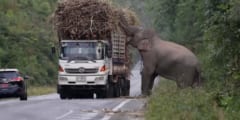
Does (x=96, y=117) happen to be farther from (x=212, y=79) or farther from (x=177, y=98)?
(x=212, y=79)

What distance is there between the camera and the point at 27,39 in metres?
62.1

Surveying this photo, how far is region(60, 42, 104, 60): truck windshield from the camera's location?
29.8 m

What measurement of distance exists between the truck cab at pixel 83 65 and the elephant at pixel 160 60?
148 centimetres

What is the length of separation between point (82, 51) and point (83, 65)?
63cm

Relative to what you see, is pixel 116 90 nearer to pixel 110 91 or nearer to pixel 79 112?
pixel 110 91

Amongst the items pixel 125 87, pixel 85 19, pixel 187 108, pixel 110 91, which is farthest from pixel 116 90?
pixel 187 108

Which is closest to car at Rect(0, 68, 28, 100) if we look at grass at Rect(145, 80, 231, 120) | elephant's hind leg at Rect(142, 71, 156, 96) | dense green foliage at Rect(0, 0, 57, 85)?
elephant's hind leg at Rect(142, 71, 156, 96)

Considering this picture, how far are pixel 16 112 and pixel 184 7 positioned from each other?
27004mm

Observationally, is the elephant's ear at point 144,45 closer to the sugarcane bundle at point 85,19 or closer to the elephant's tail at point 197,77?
the sugarcane bundle at point 85,19

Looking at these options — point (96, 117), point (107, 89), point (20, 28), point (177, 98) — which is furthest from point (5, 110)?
point (20, 28)

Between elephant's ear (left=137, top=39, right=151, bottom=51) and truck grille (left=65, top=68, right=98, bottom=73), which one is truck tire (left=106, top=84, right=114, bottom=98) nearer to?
truck grille (left=65, top=68, right=98, bottom=73)

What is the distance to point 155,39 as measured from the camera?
30.0m

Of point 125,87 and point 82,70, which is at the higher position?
point 82,70

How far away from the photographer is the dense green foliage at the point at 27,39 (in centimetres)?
5767
